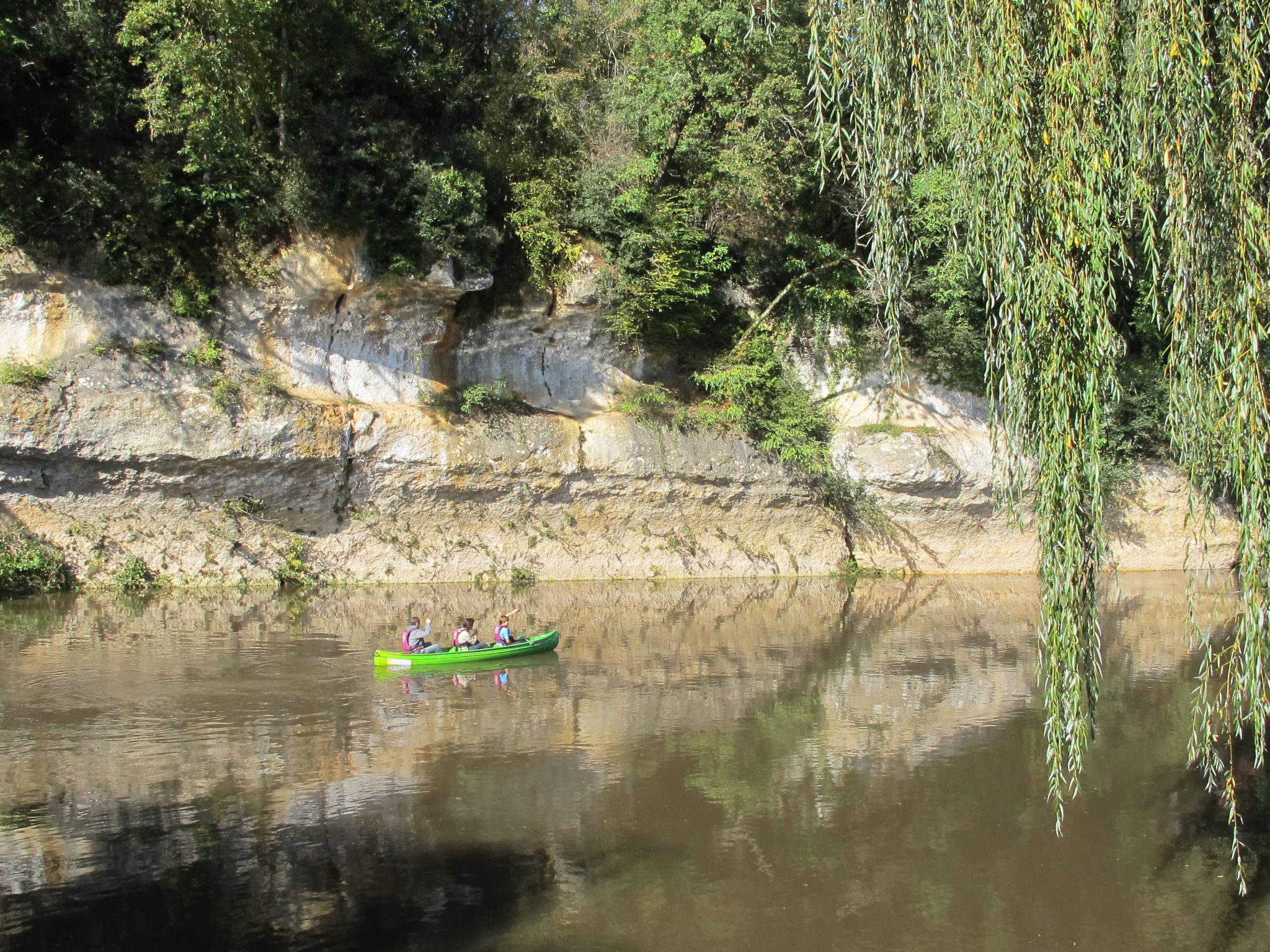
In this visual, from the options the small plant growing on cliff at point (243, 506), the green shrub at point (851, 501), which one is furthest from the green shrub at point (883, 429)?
the small plant growing on cliff at point (243, 506)

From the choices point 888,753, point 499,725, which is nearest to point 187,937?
point 499,725

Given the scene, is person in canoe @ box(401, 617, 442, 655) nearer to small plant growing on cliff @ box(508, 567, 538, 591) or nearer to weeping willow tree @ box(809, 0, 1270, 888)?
small plant growing on cliff @ box(508, 567, 538, 591)

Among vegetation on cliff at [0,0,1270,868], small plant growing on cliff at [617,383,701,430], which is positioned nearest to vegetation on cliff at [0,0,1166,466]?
vegetation on cliff at [0,0,1270,868]

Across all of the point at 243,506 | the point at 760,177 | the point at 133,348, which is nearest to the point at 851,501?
the point at 760,177

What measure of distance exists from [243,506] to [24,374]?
16.2 feet

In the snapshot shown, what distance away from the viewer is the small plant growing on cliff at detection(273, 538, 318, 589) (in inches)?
891

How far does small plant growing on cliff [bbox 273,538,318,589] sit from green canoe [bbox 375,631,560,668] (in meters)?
7.73

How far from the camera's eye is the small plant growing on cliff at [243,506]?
22.2m

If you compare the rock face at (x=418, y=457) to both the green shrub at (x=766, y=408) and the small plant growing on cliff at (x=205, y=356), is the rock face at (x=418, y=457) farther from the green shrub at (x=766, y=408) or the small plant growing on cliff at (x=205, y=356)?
the green shrub at (x=766, y=408)

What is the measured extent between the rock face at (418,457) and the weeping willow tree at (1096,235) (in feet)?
54.1

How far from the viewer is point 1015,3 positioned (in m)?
6.28

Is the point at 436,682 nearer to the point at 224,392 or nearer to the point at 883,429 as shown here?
the point at 224,392

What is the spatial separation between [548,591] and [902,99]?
1725cm

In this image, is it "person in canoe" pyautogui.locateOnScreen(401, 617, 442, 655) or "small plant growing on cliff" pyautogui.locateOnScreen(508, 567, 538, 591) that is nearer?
"person in canoe" pyautogui.locateOnScreen(401, 617, 442, 655)
